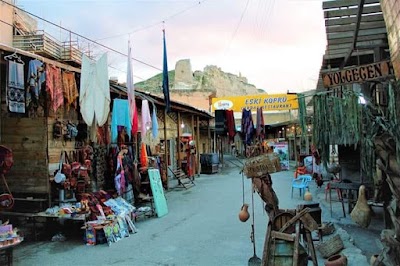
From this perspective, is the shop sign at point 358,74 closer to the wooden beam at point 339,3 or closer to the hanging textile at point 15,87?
the wooden beam at point 339,3

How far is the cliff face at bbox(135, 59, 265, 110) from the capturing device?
34.2 meters

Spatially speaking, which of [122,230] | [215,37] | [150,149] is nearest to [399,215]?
[122,230]

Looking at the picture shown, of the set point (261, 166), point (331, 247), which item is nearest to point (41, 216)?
point (261, 166)

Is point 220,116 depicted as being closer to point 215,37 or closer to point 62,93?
point 215,37

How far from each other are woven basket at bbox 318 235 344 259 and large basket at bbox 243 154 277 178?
6.40 ft

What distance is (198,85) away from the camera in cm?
4384

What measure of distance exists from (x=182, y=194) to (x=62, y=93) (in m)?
6.71

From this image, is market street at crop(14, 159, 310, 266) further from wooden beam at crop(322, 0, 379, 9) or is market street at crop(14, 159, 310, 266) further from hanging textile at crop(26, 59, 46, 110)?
wooden beam at crop(322, 0, 379, 9)

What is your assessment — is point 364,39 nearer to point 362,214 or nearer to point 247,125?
point 362,214

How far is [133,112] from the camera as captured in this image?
8617mm

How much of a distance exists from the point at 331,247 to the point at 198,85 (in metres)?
39.4

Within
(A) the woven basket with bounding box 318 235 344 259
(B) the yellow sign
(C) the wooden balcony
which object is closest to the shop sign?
(A) the woven basket with bounding box 318 235 344 259

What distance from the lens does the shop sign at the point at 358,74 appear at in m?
3.99

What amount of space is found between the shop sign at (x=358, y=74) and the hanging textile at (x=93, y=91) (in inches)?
175
